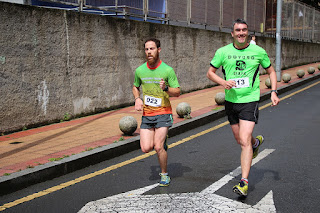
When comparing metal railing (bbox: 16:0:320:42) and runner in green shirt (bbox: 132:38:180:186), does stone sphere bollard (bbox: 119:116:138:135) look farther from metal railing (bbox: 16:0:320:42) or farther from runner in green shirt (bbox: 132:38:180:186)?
metal railing (bbox: 16:0:320:42)

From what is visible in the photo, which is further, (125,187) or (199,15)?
(199,15)

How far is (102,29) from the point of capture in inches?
450

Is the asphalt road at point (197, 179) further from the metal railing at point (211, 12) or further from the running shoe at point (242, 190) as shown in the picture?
the metal railing at point (211, 12)

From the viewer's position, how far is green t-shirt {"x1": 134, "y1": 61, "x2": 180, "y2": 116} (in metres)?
5.35

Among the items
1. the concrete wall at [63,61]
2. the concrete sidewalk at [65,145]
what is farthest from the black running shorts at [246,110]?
the concrete wall at [63,61]

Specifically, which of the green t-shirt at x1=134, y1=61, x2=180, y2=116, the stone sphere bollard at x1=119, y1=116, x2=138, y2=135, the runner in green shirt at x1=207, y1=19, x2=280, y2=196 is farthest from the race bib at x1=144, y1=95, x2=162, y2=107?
the stone sphere bollard at x1=119, y1=116, x2=138, y2=135

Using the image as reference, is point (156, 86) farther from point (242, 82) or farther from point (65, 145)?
point (65, 145)

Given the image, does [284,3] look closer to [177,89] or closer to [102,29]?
[102,29]

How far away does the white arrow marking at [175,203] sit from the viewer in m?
4.46

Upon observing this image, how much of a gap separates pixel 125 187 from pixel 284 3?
25082 millimetres

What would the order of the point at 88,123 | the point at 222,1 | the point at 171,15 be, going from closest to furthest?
the point at 88,123, the point at 171,15, the point at 222,1

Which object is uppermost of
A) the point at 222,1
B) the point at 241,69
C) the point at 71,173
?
the point at 222,1

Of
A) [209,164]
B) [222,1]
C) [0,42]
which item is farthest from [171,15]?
[209,164]

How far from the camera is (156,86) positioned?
212 inches
